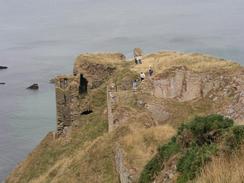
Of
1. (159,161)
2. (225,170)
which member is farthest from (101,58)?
(225,170)

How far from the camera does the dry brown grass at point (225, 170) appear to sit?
7.97m

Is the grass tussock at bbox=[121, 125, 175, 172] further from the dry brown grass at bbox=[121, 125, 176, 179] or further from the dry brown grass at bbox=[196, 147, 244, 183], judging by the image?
the dry brown grass at bbox=[196, 147, 244, 183]

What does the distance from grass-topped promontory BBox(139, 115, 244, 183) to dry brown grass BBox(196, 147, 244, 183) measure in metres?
0.30

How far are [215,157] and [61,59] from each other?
78.0 m

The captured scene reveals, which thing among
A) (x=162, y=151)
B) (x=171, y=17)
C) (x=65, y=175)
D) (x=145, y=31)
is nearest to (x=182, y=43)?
(x=145, y=31)

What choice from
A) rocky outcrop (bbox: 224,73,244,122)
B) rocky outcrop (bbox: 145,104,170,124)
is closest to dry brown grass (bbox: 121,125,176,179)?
rocky outcrop (bbox: 224,73,244,122)

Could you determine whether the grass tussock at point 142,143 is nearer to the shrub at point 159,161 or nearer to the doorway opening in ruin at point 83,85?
the shrub at point 159,161

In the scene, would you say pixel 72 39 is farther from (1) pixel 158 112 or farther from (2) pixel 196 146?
(2) pixel 196 146

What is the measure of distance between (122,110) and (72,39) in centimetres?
7611

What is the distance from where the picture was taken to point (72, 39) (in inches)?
3831

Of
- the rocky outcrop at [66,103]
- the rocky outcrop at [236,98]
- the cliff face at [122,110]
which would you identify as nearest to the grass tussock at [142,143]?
the cliff face at [122,110]

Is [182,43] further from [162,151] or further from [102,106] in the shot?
[162,151]

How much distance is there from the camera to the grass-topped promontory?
9.53 meters

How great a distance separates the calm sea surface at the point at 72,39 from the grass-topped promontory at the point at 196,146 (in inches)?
1355
